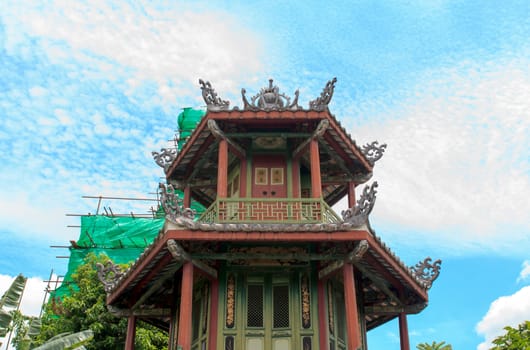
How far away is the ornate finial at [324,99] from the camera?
678 inches

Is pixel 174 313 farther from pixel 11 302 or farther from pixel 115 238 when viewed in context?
pixel 115 238

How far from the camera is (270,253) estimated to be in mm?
15953

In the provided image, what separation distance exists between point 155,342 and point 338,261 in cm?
1473

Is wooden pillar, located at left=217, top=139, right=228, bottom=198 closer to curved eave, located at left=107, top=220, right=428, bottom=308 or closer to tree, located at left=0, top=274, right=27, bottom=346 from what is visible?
curved eave, located at left=107, top=220, right=428, bottom=308

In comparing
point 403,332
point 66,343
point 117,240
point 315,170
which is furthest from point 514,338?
point 117,240

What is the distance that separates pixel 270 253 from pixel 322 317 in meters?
2.25

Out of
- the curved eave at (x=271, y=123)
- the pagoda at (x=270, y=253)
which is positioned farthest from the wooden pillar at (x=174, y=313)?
the curved eave at (x=271, y=123)

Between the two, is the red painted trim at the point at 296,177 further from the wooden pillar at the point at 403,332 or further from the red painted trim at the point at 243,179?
the wooden pillar at the point at 403,332

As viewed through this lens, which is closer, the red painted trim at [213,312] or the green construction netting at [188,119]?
the red painted trim at [213,312]

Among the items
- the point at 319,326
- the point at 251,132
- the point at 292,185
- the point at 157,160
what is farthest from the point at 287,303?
the point at 157,160

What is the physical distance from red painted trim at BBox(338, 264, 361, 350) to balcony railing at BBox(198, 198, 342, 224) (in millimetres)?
1467

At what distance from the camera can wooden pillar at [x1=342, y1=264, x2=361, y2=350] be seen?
13.8 meters

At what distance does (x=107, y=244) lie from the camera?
4709 centimetres

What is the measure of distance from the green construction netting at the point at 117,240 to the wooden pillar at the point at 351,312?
107 ft
